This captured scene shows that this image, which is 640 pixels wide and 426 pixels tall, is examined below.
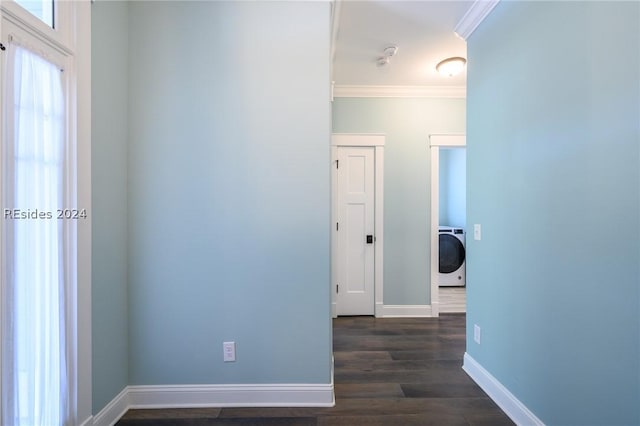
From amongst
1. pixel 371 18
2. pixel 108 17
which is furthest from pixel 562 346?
pixel 108 17

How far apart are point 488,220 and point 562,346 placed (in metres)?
0.86

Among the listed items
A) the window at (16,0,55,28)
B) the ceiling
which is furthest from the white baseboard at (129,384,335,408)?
the ceiling

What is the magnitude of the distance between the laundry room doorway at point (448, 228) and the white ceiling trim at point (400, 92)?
0.51m

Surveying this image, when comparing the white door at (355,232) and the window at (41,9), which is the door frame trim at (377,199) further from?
the window at (41,9)

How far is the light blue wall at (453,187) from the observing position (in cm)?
553

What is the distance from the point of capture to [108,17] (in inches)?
65.2

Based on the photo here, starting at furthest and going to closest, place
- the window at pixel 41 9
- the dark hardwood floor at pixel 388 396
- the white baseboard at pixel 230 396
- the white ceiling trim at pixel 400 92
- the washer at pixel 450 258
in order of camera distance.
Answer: the washer at pixel 450 258, the white ceiling trim at pixel 400 92, the white baseboard at pixel 230 396, the dark hardwood floor at pixel 388 396, the window at pixel 41 9

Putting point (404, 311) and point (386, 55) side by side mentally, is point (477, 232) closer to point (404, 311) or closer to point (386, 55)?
point (404, 311)

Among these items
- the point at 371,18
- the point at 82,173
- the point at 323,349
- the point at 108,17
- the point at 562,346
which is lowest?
the point at 323,349

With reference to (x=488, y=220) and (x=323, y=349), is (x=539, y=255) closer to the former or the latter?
(x=488, y=220)

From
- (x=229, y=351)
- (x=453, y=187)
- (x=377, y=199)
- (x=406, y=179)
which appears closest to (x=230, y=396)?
(x=229, y=351)

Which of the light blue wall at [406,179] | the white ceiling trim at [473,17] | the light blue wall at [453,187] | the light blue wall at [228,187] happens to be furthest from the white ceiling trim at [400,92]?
the light blue wall at [453,187]

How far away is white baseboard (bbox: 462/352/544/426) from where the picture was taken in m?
1.63

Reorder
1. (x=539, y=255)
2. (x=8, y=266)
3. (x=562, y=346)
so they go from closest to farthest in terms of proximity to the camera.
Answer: (x=8, y=266) < (x=562, y=346) < (x=539, y=255)
